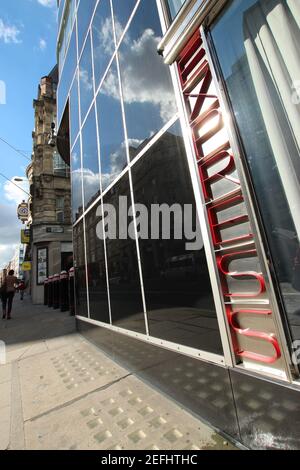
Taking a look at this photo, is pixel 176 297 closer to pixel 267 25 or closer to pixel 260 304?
pixel 260 304

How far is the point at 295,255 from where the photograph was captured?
1.55m

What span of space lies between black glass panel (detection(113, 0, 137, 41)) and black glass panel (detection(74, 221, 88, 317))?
3.79 m

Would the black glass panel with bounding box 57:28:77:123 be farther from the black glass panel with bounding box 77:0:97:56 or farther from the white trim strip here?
the white trim strip

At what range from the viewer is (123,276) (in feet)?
12.1

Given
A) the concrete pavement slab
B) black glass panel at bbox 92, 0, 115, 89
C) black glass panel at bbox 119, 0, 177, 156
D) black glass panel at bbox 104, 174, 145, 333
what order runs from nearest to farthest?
1. the concrete pavement slab
2. black glass panel at bbox 119, 0, 177, 156
3. black glass panel at bbox 104, 174, 145, 333
4. black glass panel at bbox 92, 0, 115, 89

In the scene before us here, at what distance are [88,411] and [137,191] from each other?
2.48 m

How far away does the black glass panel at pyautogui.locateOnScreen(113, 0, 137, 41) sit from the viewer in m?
3.41

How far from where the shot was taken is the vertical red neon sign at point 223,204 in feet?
5.77

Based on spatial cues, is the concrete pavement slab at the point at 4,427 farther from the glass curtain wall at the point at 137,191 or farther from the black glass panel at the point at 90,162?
the black glass panel at the point at 90,162

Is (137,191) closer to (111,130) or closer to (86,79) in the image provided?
(111,130)

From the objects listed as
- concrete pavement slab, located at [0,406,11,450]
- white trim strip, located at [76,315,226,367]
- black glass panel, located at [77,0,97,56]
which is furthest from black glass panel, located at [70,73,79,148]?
concrete pavement slab, located at [0,406,11,450]

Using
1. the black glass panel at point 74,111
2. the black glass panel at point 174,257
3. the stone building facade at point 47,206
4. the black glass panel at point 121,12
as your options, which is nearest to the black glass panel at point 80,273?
the black glass panel at point 74,111

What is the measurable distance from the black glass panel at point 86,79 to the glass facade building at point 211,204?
61.7 inches
